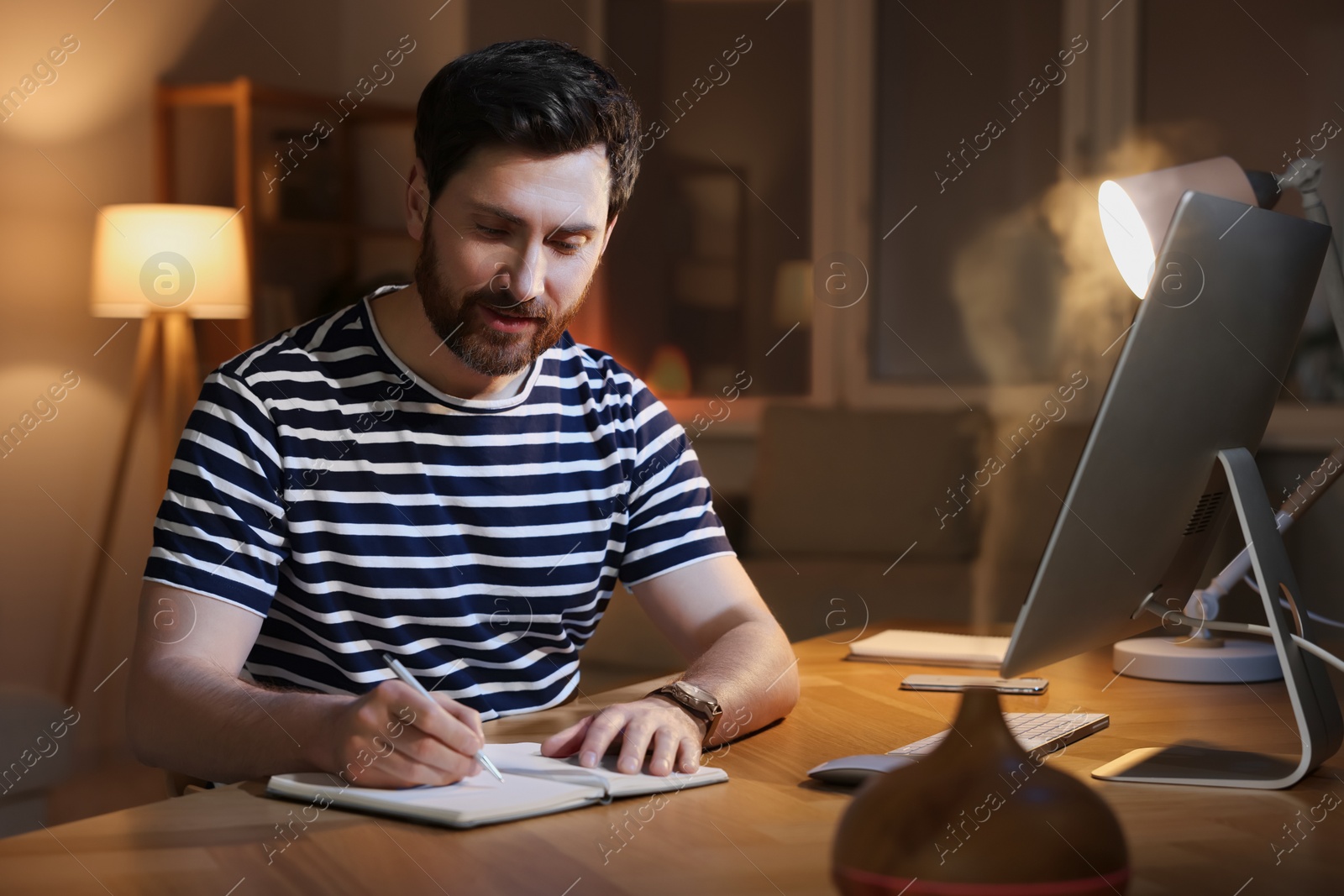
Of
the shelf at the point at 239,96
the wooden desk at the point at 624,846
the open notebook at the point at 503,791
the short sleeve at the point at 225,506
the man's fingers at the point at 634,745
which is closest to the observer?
the wooden desk at the point at 624,846

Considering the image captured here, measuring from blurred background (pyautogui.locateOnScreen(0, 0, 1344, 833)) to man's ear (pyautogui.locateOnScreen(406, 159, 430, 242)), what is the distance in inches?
70.2

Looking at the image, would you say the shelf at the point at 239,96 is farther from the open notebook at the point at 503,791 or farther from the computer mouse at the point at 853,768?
the computer mouse at the point at 853,768

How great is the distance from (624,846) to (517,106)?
0.82 meters

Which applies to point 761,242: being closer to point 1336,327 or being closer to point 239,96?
point 239,96

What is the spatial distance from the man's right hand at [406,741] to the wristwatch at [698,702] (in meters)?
0.22

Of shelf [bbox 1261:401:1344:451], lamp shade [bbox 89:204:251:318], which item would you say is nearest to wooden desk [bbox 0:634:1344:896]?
shelf [bbox 1261:401:1344:451]

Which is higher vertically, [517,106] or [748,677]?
[517,106]

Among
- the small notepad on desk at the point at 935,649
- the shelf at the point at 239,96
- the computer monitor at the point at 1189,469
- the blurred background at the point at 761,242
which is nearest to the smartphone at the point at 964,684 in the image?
the small notepad on desk at the point at 935,649

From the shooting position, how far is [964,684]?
1.32m

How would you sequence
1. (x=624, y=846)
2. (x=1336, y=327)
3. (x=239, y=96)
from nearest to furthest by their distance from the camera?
(x=624, y=846) < (x=1336, y=327) < (x=239, y=96)

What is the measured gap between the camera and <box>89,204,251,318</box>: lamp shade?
2916 millimetres

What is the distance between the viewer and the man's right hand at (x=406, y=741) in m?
0.89

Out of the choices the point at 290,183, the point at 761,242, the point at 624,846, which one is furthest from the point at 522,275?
the point at 761,242

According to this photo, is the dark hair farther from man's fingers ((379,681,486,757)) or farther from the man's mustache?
Answer: man's fingers ((379,681,486,757))
